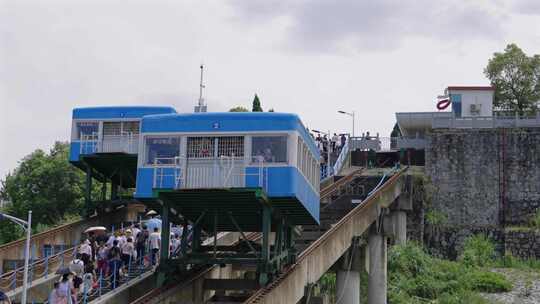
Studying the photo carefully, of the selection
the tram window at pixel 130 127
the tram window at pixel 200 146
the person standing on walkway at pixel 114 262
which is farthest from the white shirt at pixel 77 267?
the tram window at pixel 130 127

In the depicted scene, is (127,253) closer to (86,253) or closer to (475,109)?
(86,253)

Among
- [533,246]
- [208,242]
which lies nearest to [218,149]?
[208,242]

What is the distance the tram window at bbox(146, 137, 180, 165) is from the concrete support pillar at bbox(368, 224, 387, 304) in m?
17.2

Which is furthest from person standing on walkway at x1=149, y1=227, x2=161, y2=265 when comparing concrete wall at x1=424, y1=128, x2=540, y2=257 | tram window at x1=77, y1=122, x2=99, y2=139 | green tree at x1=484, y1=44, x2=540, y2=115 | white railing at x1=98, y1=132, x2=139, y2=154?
green tree at x1=484, y1=44, x2=540, y2=115

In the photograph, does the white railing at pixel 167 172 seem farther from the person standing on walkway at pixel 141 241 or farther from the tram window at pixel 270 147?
the person standing on walkway at pixel 141 241

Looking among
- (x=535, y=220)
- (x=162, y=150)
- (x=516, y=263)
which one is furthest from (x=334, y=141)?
(x=162, y=150)

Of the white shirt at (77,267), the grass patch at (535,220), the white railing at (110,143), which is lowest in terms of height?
the white shirt at (77,267)

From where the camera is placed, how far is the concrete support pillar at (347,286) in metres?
34.7

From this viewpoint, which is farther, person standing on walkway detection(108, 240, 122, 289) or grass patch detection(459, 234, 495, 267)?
grass patch detection(459, 234, 495, 267)

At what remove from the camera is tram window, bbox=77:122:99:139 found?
3534 centimetres

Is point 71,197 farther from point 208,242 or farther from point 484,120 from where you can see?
point 208,242

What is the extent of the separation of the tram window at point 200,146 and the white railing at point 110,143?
11266 mm

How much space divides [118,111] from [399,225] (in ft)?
52.8

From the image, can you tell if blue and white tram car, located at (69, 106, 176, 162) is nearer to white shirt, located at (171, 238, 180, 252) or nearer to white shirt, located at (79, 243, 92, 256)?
white shirt, located at (171, 238, 180, 252)
